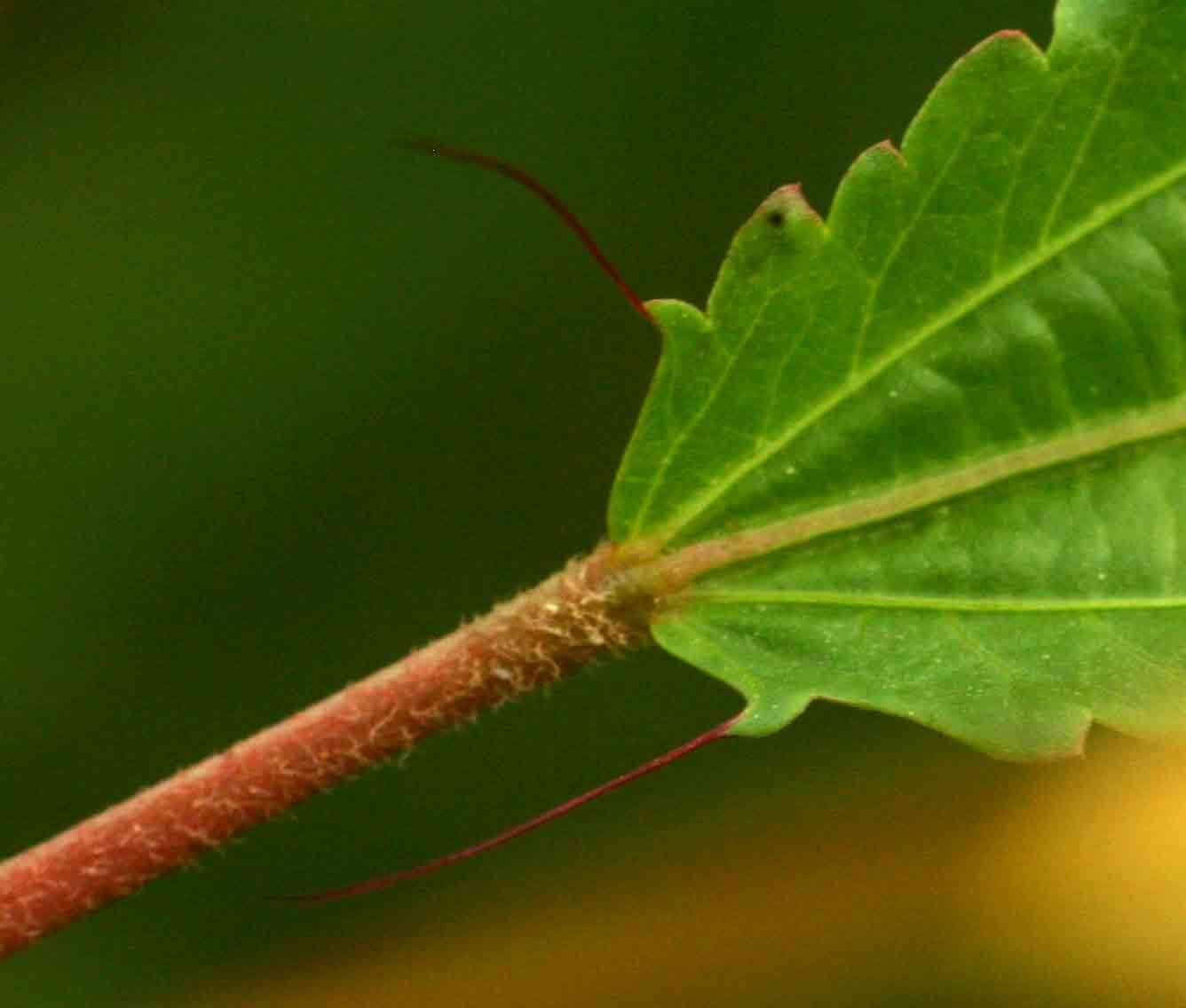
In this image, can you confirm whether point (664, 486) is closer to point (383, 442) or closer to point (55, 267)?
point (383, 442)

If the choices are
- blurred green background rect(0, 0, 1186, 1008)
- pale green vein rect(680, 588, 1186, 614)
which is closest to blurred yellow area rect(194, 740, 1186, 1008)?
blurred green background rect(0, 0, 1186, 1008)

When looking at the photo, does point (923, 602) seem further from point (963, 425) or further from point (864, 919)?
point (864, 919)

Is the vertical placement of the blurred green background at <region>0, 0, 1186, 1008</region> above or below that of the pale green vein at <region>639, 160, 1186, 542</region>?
above

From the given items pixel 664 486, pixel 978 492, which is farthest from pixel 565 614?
pixel 978 492

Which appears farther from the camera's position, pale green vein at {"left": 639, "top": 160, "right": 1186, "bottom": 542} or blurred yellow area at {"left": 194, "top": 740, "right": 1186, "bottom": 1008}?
blurred yellow area at {"left": 194, "top": 740, "right": 1186, "bottom": 1008}

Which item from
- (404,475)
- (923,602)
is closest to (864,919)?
(404,475)

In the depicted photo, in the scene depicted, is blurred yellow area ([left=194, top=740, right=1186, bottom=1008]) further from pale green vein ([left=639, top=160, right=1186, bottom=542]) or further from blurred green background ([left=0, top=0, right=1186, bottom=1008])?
pale green vein ([left=639, top=160, right=1186, bottom=542])

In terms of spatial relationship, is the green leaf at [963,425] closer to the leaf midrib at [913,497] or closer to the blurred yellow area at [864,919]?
the leaf midrib at [913,497]
